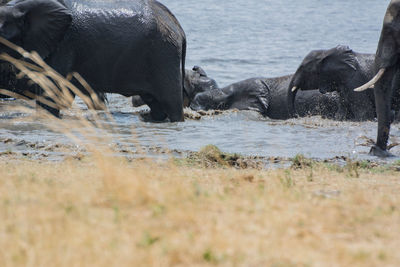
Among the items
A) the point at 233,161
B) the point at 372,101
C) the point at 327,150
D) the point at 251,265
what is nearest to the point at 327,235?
the point at 251,265

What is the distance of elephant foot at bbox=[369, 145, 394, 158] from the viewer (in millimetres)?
8969

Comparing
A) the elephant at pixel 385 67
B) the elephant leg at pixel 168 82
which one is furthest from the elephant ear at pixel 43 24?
the elephant at pixel 385 67

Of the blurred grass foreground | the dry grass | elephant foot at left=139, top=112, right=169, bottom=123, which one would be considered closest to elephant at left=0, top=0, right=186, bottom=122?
elephant foot at left=139, top=112, right=169, bottom=123

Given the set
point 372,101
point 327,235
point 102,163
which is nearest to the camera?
point 327,235

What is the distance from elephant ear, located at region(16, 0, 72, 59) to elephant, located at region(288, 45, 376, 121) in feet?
16.4

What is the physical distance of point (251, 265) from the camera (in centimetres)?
315

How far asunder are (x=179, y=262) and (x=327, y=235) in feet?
2.65

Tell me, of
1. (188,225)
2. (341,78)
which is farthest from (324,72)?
(188,225)

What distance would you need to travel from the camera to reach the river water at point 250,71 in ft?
32.0

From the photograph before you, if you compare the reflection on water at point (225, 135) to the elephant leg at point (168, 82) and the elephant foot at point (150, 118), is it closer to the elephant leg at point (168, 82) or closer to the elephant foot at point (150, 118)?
the elephant foot at point (150, 118)

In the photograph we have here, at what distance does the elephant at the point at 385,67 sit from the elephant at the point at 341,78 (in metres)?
4.79

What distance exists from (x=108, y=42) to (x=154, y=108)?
159 cm

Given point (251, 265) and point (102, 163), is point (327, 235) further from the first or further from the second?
point (102, 163)

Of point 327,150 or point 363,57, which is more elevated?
point 363,57
